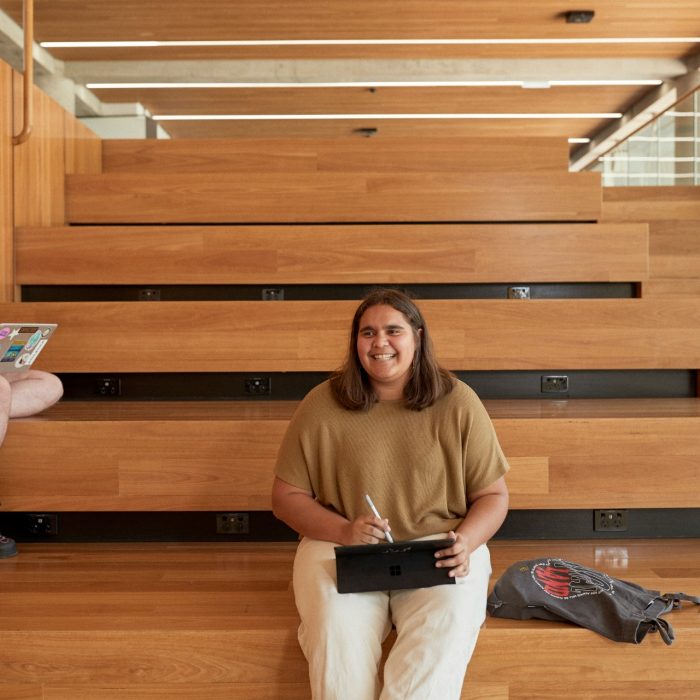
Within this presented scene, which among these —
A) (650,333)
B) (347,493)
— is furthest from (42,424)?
(650,333)

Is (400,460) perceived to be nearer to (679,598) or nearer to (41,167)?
(679,598)

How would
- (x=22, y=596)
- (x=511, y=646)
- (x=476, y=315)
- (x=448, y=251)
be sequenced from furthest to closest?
(x=448, y=251) < (x=476, y=315) < (x=22, y=596) < (x=511, y=646)

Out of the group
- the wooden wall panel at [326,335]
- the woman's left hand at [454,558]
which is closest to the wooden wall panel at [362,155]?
the wooden wall panel at [326,335]

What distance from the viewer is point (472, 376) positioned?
2.67m

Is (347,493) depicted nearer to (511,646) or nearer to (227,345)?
(511,646)

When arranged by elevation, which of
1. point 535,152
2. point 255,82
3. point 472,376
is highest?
point 255,82

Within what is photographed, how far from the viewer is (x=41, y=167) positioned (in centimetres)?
316

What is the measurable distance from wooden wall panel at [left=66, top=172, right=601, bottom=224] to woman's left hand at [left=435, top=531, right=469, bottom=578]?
181 centimetres

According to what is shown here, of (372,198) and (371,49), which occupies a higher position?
(371,49)

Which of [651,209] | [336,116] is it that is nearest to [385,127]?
[336,116]

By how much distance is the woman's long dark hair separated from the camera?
170 cm

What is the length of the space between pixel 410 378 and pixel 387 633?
0.48 meters

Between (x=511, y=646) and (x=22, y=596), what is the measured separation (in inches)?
38.6

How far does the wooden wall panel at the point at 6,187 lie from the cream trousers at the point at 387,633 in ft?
5.78
